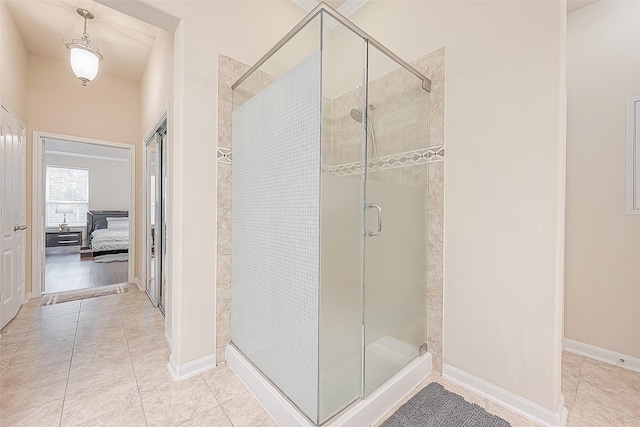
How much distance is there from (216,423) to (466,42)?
2.49m

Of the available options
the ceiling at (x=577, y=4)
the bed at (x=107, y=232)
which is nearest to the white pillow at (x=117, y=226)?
the bed at (x=107, y=232)

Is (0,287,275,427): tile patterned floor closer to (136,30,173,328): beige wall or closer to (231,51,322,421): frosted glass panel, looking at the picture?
(231,51,322,421): frosted glass panel

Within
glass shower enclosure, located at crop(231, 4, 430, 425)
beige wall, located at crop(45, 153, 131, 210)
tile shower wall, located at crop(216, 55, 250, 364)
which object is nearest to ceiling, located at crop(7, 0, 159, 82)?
tile shower wall, located at crop(216, 55, 250, 364)

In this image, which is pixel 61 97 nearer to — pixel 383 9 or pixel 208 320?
pixel 208 320

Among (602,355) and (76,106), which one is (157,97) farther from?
(602,355)

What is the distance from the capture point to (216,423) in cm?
136

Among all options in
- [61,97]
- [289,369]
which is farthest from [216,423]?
[61,97]

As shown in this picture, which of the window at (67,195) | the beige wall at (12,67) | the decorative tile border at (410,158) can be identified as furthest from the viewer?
the window at (67,195)

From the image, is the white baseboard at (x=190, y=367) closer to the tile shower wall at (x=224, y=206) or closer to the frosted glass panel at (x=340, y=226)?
the tile shower wall at (x=224, y=206)

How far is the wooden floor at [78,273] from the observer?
12.3ft

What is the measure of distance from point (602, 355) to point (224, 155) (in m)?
2.99

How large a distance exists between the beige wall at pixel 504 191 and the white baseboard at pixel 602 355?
3.29 feet

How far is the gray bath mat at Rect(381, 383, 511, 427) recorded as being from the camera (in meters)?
1.35

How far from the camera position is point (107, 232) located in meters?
6.23
